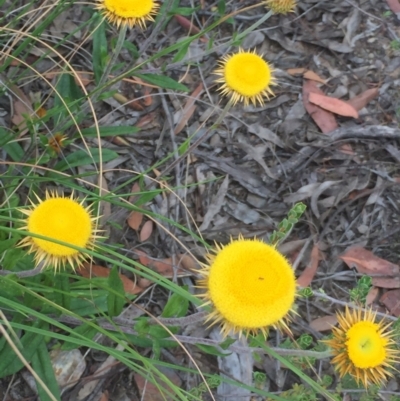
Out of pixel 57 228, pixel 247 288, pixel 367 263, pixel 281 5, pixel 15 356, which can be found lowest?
pixel 367 263

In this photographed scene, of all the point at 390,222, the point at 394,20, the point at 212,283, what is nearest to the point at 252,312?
the point at 212,283

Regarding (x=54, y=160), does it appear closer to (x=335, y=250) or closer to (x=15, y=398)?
(x=15, y=398)

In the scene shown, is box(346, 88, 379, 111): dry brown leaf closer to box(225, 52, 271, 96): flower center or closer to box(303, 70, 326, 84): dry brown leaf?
box(303, 70, 326, 84): dry brown leaf

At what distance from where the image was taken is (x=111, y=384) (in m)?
3.00

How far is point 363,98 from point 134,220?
1.95 meters

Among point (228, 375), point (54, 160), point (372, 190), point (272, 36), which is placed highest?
point (272, 36)

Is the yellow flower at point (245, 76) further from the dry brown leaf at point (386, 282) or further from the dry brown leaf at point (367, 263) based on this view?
the dry brown leaf at point (386, 282)

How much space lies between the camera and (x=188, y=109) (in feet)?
13.1

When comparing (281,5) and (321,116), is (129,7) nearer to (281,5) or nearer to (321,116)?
(281,5)

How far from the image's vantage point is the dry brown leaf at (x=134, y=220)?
137 inches

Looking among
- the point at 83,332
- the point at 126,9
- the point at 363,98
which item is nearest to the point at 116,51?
the point at 126,9

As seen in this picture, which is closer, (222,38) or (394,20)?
(222,38)

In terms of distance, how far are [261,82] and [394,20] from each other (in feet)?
7.36

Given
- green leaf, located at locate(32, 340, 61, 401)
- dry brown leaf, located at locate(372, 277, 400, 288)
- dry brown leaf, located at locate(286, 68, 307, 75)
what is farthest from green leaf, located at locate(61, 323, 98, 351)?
dry brown leaf, located at locate(286, 68, 307, 75)
